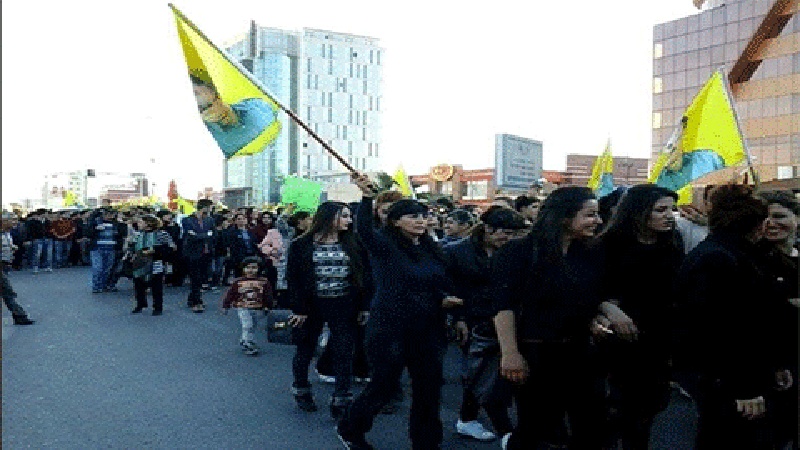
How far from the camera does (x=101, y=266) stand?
1554cm

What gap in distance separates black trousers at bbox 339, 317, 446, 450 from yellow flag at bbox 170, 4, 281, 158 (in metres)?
3.63

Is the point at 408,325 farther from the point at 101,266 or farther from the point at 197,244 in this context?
the point at 101,266

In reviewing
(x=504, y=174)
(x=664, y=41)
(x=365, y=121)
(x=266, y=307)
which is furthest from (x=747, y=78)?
(x=365, y=121)

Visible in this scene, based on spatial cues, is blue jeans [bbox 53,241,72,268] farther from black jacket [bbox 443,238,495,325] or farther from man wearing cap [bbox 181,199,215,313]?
black jacket [bbox 443,238,495,325]

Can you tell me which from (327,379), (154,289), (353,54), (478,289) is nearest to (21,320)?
(154,289)

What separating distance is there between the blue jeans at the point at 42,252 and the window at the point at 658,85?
55409mm

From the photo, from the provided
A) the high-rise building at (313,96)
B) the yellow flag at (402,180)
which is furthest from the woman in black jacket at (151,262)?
the high-rise building at (313,96)

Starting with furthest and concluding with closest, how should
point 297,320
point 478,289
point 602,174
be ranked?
1. point 602,174
2. point 297,320
3. point 478,289

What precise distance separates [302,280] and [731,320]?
353 centimetres

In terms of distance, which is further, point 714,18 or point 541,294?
point 714,18

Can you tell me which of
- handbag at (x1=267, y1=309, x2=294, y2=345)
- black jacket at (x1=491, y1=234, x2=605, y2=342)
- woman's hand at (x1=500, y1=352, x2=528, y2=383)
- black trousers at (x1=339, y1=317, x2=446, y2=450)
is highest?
black jacket at (x1=491, y1=234, x2=605, y2=342)

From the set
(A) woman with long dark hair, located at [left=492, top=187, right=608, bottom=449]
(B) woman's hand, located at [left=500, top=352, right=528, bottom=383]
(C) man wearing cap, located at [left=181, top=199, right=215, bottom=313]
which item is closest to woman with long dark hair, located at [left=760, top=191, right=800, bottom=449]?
(A) woman with long dark hair, located at [left=492, top=187, right=608, bottom=449]

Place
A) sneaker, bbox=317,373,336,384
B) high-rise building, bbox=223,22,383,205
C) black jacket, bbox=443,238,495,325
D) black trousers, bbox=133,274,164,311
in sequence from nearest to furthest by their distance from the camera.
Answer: black jacket, bbox=443,238,495,325 → sneaker, bbox=317,373,336,384 → black trousers, bbox=133,274,164,311 → high-rise building, bbox=223,22,383,205

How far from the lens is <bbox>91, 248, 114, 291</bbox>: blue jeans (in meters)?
15.5
